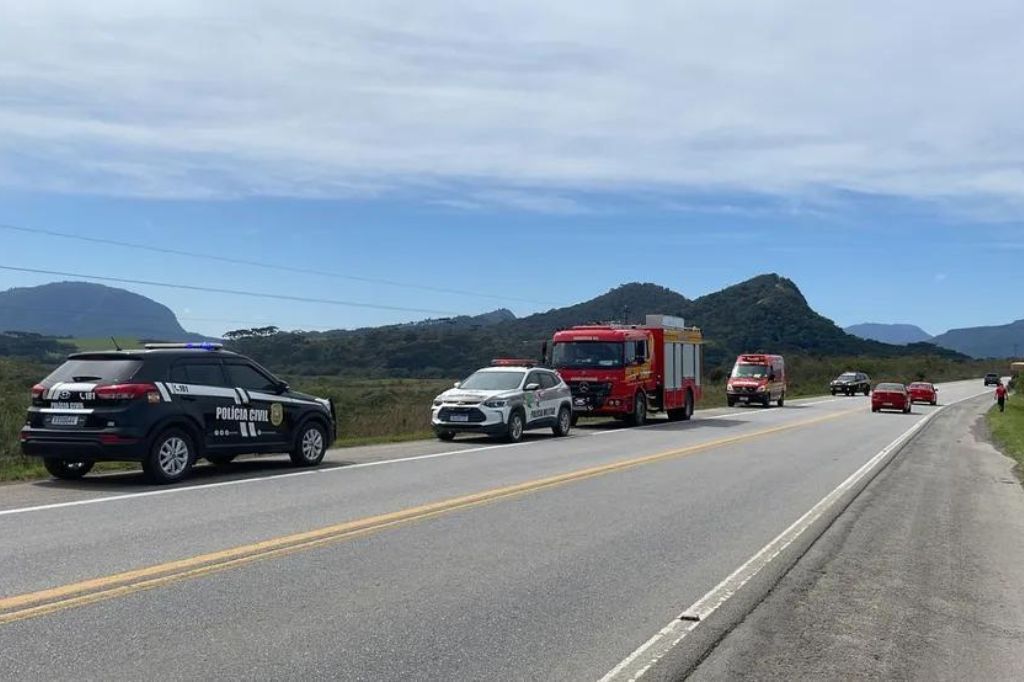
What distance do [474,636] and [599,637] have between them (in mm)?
794

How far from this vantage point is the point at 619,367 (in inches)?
1083

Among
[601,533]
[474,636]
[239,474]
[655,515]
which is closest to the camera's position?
[474,636]

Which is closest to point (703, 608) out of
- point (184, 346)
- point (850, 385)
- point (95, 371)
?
point (95, 371)

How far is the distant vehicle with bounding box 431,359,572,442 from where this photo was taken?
Answer: 2108 cm

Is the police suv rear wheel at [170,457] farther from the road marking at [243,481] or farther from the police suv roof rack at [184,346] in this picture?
the police suv roof rack at [184,346]

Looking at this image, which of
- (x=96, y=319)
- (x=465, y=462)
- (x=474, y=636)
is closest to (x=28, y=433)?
(x=465, y=462)

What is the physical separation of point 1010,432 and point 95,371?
2599cm

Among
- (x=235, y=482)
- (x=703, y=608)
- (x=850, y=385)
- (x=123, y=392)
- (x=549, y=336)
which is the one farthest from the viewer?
(x=850, y=385)

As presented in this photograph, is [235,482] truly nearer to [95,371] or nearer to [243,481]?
[243,481]

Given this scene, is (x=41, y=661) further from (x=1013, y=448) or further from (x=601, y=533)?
(x=1013, y=448)

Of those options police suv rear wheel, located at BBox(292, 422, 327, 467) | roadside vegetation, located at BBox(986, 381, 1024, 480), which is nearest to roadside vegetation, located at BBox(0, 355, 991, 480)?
roadside vegetation, located at BBox(986, 381, 1024, 480)

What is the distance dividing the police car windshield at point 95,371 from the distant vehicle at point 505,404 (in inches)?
356

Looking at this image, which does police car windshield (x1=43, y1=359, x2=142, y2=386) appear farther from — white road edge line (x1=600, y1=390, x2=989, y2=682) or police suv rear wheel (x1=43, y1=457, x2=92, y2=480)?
white road edge line (x1=600, y1=390, x2=989, y2=682)

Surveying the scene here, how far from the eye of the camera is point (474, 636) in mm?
6086
